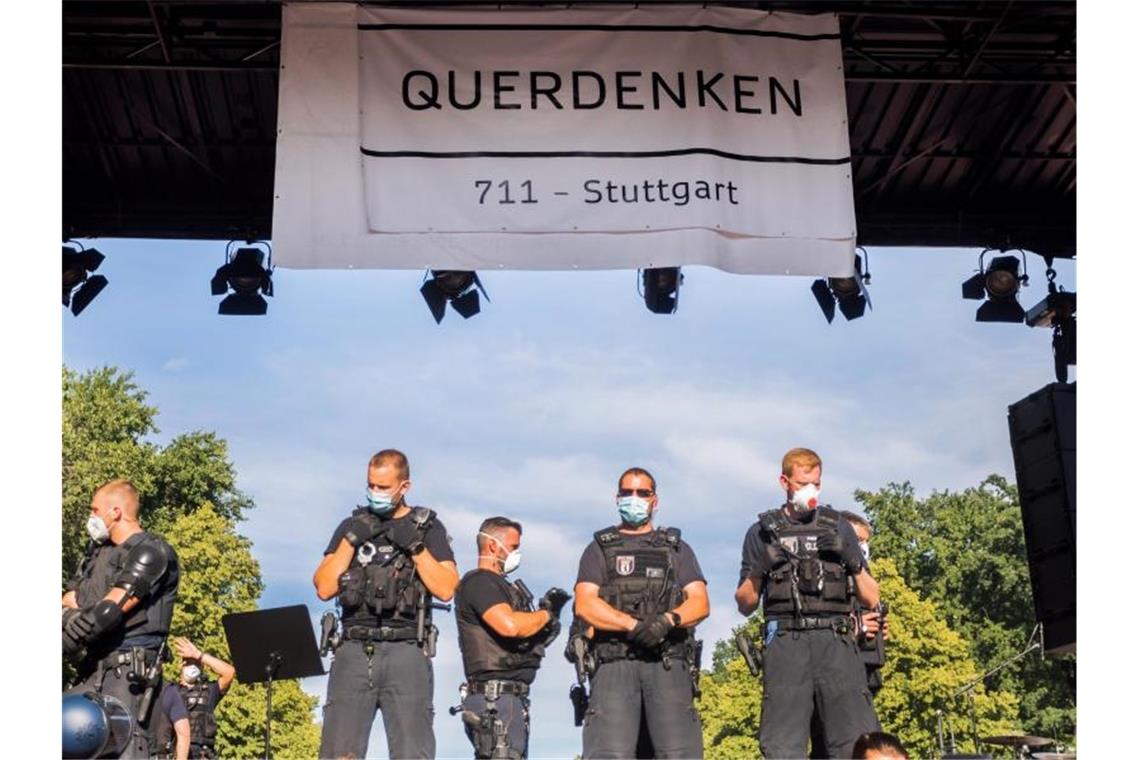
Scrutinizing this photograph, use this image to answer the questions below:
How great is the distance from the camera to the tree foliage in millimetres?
35031

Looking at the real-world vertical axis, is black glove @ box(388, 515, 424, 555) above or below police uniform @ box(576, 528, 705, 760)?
above

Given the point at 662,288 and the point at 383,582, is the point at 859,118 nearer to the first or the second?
the point at 662,288

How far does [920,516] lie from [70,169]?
51.6 meters

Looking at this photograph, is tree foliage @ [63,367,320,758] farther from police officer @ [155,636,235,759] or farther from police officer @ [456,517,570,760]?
police officer @ [456,517,570,760]

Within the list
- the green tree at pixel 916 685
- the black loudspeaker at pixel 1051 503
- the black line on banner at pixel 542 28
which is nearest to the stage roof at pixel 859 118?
the black line on banner at pixel 542 28

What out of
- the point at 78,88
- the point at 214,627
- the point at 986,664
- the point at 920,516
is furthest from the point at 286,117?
the point at 920,516

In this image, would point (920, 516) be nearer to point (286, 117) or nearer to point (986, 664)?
point (986, 664)

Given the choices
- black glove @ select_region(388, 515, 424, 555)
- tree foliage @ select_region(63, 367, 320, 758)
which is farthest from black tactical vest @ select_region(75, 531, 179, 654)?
tree foliage @ select_region(63, 367, 320, 758)

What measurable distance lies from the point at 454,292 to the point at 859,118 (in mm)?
3177

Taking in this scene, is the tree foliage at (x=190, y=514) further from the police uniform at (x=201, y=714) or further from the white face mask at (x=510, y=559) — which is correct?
the white face mask at (x=510, y=559)

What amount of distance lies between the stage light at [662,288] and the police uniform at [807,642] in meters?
2.80

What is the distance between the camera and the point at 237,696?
36125mm

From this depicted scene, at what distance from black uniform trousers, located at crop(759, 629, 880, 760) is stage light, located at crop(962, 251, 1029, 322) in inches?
169

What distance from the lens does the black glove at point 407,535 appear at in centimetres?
761
